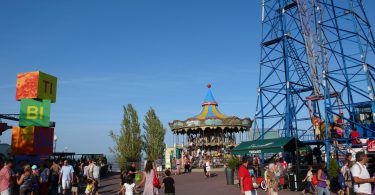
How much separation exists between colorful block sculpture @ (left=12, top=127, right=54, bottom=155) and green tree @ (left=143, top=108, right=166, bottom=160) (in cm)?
1476

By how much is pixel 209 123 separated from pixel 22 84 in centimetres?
1850

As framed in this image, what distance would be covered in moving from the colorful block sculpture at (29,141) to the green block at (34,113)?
472 mm

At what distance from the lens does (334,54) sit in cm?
2034

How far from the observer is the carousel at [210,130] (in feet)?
122

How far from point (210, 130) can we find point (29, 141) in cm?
2051

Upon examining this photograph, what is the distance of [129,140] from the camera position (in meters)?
36.4

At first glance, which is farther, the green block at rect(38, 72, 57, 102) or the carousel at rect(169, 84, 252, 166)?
the carousel at rect(169, 84, 252, 166)

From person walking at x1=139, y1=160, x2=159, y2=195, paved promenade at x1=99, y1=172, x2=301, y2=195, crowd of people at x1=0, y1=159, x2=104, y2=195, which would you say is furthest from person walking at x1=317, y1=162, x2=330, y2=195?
crowd of people at x1=0, y1=159, x2=104, y2=195

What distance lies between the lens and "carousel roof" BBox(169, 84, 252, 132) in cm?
3709

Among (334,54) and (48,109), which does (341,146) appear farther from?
(48,109)

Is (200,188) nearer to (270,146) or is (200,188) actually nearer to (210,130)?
(270,146)

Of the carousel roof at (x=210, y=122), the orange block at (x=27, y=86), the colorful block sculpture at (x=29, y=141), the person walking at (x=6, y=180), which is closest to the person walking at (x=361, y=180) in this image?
the person walking at (x=6, y=180)

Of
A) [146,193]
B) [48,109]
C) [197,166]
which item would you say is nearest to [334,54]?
[146,193]

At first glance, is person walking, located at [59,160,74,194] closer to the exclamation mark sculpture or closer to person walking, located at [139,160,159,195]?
person walking, located at [139,160,159,195]
